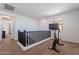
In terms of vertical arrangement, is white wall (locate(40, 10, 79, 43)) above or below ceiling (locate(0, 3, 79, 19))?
below

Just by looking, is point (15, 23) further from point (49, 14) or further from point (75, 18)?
point (75, 18)

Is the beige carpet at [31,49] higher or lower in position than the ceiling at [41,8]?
lower

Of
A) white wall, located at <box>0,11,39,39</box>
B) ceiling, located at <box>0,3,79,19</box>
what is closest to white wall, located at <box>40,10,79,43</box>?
ceiling, located at <box>0,3,79,19</box>

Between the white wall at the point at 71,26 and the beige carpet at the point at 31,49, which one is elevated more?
the white wall at the point at 71,26

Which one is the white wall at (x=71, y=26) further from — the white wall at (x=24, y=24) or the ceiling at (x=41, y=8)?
the white wall at (x=24, y=24)

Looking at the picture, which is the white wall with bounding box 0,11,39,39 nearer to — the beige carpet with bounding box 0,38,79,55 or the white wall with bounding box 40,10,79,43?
the beige carpet with bounding box 0,38,79,55

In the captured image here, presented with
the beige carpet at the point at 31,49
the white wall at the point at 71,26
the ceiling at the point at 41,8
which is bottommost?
the beige carpet at the point at 31,49

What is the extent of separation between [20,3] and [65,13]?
93 centimetres

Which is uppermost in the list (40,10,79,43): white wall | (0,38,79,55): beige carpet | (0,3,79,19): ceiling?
(0,3,79,19): ceiling

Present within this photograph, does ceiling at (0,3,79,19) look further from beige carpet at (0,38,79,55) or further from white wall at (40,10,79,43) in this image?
beige carpet at (0,38,79,55)

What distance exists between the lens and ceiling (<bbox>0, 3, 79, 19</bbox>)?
1733 mm

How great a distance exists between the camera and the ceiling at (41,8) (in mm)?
1733

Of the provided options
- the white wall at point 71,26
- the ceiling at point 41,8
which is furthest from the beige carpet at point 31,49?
the ceiling at point 41,8

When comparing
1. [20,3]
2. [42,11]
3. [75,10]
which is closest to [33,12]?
[42,11]
